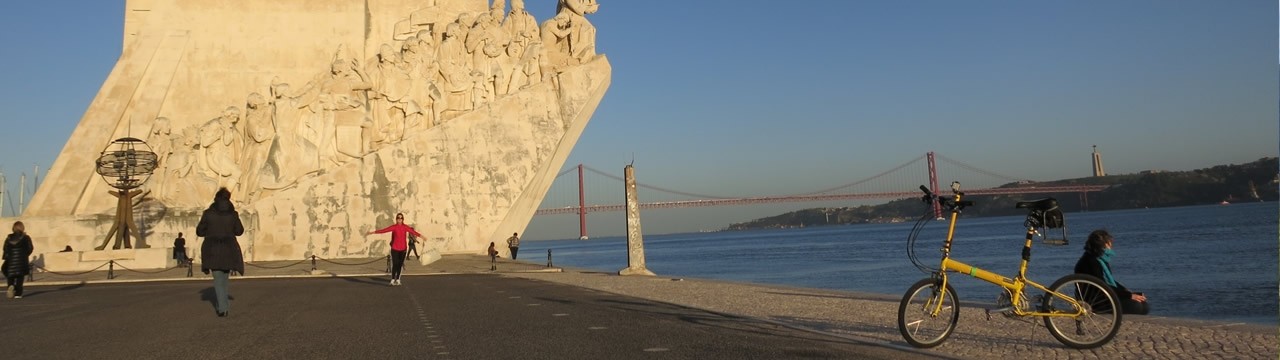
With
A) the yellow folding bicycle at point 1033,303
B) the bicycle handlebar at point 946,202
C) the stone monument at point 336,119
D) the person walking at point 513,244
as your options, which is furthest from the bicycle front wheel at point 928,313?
the person walking at point 513,244

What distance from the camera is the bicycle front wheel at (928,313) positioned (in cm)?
407

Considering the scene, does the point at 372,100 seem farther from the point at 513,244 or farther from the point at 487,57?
the point at 513,244

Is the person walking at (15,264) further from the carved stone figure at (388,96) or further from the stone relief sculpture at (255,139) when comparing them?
the carved stone figure at (388,96)

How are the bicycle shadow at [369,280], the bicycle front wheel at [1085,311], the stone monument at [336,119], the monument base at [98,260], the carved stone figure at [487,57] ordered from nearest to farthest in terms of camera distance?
the bicycle front wheel at [1085,311], the bicycle shadow at [369,280], the monument base at [98,260], the stone monument at [336,119], the carved stone figure at [487,57]

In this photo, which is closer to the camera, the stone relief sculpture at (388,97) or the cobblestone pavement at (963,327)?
the cobblestone pavement at (963,327)

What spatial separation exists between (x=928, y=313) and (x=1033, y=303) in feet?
1.37

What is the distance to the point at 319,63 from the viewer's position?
1702cm

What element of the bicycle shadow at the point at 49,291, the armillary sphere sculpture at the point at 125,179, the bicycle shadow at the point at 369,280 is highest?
the armillary sphere sculpture at the point at 125,179

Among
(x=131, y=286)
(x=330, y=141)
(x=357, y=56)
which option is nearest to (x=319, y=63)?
(x=357, y=56)

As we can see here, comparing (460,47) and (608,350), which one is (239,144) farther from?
(608,350)

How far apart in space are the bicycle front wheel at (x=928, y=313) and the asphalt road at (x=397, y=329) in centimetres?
13

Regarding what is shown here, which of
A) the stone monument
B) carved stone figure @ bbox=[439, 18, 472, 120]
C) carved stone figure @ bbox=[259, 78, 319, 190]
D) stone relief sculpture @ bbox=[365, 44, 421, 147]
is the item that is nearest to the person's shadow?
the stone monument

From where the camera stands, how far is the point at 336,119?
50.7ft

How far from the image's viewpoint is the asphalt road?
13.3ft
